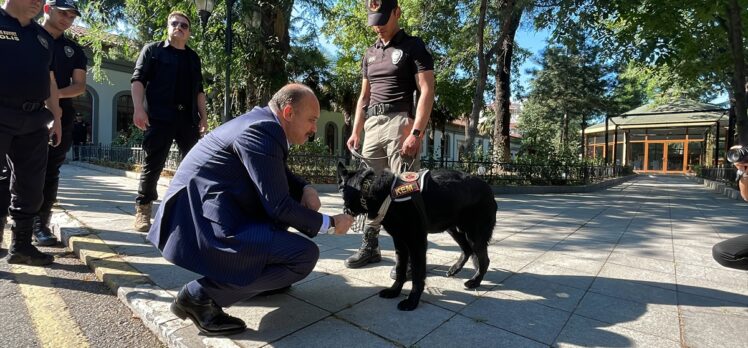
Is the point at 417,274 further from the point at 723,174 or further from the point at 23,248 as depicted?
the point at 723,174

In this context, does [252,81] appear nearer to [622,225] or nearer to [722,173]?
[622,225]

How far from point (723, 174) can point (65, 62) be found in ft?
65.9

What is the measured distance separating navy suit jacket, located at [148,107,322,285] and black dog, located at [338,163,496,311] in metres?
0.40

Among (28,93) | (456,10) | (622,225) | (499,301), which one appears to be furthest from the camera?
(456,10)

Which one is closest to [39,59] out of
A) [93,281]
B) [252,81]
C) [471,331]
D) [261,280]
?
[93,281]

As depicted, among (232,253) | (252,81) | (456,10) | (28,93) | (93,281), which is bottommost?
(93,281)

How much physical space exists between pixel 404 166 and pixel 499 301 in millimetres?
1173

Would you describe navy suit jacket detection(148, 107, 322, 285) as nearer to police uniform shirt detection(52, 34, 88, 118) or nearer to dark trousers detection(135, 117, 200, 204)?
dark trousers detection(135, 117, 200, 204)

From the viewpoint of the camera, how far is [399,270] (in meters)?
2.57

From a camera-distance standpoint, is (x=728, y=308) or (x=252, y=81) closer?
(x=728, y=308)

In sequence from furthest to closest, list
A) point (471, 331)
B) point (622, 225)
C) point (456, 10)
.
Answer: point (456, 10) < point (622, 225) < point (471, 331)

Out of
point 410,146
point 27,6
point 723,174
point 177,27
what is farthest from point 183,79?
point 723,174

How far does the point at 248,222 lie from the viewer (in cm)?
190

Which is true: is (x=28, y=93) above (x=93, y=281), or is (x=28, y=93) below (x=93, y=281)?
above
